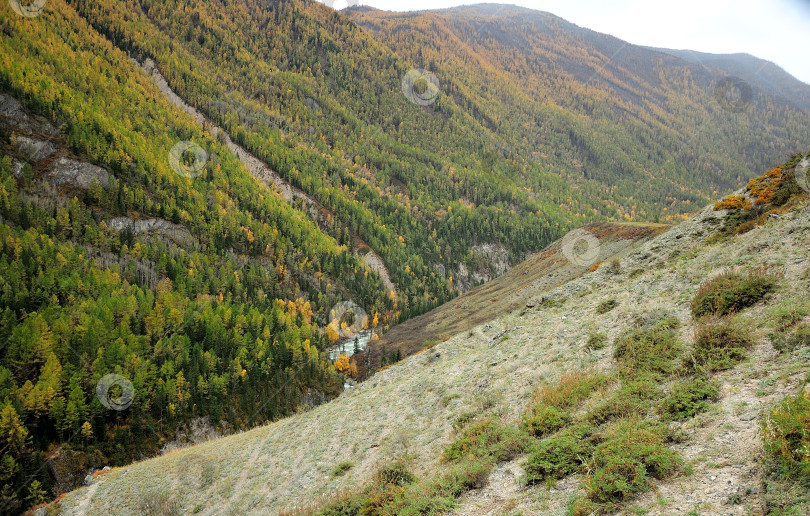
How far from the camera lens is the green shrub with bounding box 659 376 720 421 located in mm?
11289

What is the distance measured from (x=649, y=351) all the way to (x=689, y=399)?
412 cm

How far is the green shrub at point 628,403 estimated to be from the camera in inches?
492

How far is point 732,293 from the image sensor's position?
16219mm

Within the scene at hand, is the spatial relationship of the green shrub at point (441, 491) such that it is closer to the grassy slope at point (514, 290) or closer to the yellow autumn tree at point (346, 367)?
the grassy slope at point (514, 290)

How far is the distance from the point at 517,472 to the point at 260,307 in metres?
148

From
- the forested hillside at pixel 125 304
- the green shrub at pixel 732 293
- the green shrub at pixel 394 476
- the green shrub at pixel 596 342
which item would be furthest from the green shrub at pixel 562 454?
the forested hillside at pixel 125 304

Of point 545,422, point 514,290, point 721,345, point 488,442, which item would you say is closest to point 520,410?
point 488,442

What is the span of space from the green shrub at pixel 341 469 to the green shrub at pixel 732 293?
16.6 m

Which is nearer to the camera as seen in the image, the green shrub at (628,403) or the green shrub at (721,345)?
the green shrub at (628,403)

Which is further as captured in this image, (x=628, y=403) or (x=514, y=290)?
(x=514, y=290)

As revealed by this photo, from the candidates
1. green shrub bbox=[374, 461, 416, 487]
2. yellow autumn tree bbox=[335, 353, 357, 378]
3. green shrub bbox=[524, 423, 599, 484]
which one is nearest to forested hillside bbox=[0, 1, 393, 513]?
yellow autumn tree bbox=[335, 353, 357, 378]

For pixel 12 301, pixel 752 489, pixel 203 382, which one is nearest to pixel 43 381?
pixel 203 382

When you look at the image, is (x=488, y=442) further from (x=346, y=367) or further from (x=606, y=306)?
(x=346, y=367)

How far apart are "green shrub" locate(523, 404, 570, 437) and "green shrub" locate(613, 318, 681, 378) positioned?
3.07m
